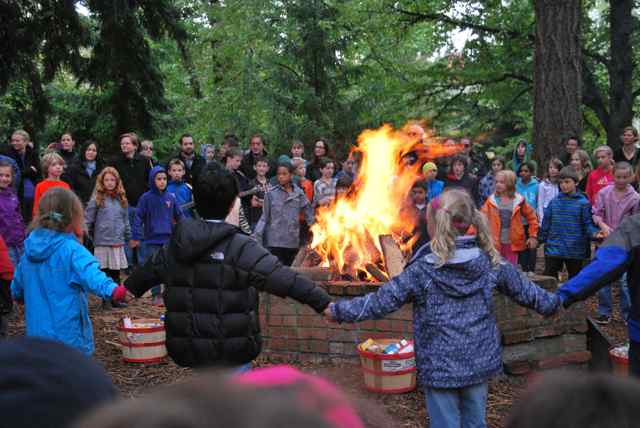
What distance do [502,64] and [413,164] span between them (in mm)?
8567

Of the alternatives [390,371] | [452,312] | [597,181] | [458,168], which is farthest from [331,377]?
[597,181]

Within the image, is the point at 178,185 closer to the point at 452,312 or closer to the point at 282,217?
the point at 282,217

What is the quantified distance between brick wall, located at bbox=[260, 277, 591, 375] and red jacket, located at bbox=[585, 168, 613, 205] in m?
3.99

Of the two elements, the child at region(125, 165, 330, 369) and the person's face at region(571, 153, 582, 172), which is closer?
the child at region(125, 165, 330, 369)

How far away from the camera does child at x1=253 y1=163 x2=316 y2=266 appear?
9391 mm

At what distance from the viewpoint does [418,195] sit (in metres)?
9.57

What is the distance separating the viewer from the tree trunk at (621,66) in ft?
55.2

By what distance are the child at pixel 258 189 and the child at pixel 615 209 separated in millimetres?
4835

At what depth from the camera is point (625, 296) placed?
802 cm

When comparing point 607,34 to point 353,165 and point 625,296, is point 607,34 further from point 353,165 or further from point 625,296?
point 625,296

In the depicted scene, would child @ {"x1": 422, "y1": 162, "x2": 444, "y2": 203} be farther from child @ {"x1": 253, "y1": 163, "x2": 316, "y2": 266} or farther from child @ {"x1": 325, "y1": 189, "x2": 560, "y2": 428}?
child @ {"x1": 325, "y1": 189, "x2": 560, "y2": 428}

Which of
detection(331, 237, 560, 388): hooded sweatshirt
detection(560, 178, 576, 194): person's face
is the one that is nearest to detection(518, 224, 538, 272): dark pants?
detection(560, 178, 576, 194): person's face

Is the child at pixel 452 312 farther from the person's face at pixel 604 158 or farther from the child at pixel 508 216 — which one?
the person's face at pixel 604 158

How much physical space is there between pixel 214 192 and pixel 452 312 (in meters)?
1.71
